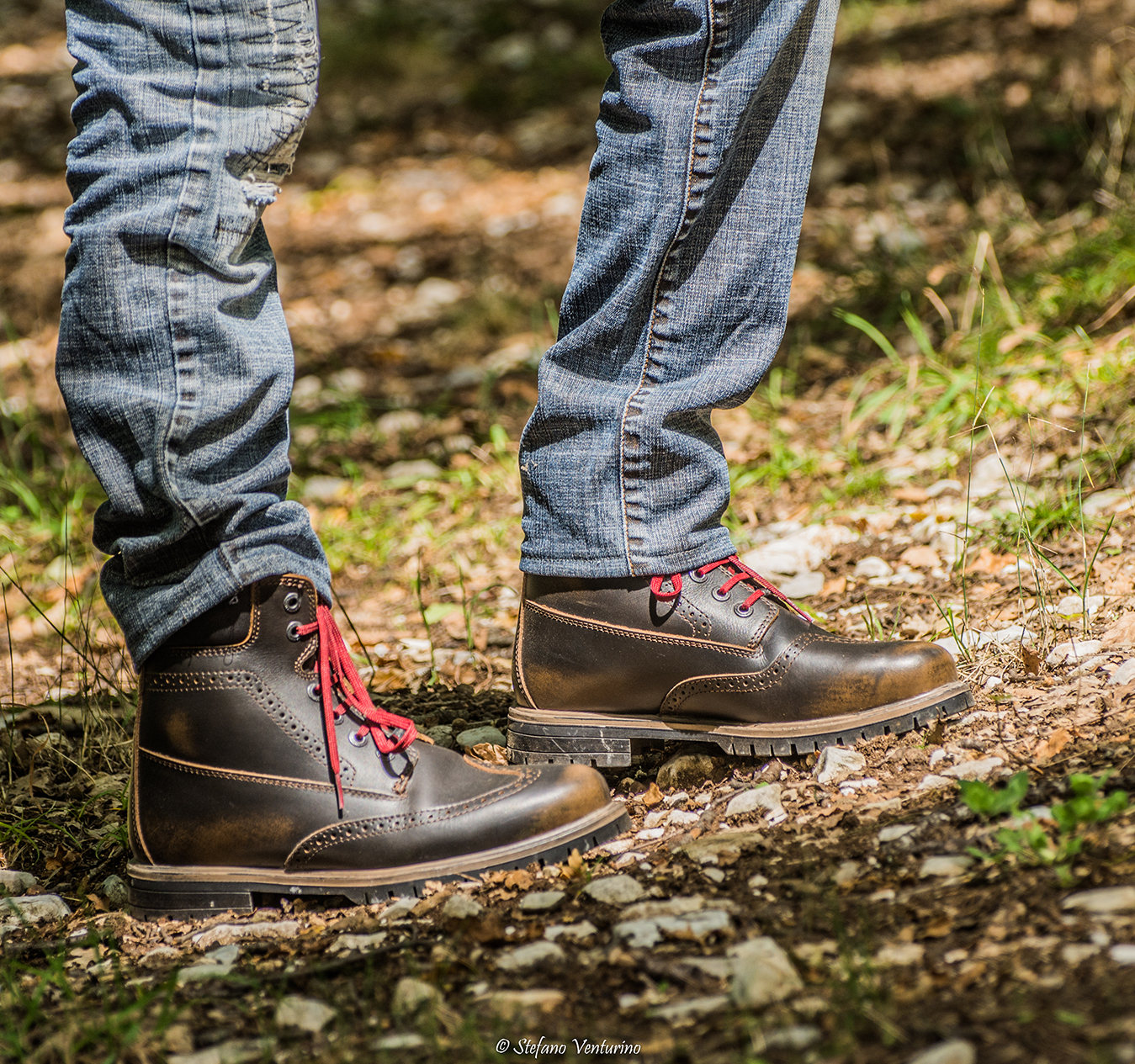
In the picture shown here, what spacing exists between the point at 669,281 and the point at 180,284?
0.62m

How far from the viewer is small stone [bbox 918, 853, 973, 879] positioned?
1.15 metres

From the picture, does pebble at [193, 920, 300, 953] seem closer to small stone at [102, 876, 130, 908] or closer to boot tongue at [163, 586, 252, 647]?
small stone at [102, 876, 130, 908]

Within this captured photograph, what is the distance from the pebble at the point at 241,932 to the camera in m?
1.29

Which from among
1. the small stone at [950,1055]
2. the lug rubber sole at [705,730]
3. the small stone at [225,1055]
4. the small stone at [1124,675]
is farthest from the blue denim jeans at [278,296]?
the small stone at [950,1055]

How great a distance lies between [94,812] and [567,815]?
837mm

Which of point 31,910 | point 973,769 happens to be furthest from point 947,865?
point 31,910

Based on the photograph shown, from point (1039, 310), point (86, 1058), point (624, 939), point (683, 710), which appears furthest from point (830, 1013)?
point (1039, 310)

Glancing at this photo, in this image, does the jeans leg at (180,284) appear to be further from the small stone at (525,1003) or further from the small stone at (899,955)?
the small stone at (899,955)

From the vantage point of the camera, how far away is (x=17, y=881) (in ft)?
4.91

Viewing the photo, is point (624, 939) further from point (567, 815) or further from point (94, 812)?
point (94, 812)

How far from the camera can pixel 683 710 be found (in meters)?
1.53

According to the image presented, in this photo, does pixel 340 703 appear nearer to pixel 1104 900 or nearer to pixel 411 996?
pixel 411 996

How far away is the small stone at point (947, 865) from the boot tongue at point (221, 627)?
84cm

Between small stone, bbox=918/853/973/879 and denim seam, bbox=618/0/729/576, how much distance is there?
521 millimetres
